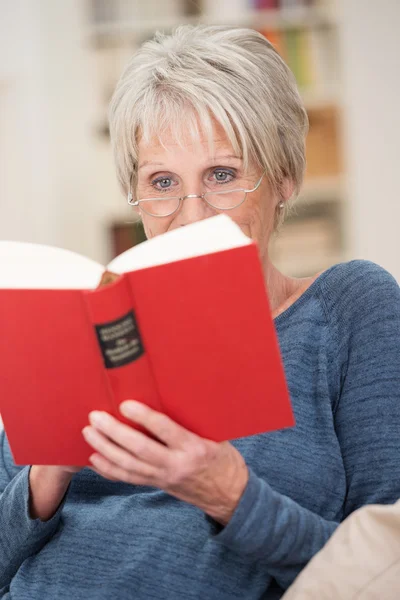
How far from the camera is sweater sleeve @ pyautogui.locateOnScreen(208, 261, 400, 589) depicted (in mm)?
984

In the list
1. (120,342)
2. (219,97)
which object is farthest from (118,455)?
(219,97)

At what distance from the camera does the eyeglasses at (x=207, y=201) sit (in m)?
1.29

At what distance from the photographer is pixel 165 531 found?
3.73ft

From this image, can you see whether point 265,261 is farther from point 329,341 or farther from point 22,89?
point 22,89

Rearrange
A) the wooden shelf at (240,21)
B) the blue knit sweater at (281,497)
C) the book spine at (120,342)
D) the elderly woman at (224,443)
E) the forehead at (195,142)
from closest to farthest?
the book spine at (120,342) → the elderly woman at (224,443) → the blue knit sweater at (281,497) → the forehead at (195,142) → the wooden shelf at (240,21)

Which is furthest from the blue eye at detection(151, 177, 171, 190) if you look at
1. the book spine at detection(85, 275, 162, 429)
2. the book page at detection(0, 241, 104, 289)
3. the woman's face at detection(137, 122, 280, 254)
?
the book spine at detection(85, 275, 162, 429)

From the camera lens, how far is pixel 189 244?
870 millimetres

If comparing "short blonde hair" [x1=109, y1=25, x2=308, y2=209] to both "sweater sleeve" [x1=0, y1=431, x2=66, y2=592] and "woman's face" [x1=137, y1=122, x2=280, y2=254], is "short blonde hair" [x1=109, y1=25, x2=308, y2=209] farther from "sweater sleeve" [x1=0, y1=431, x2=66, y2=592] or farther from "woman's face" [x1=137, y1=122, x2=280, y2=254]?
"sweater sleeve" [x1=0, y1=431, x2=66, y2=592]

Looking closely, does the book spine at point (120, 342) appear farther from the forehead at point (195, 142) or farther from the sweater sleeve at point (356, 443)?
the forehead at point (195, 142)

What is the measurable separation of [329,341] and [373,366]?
4.0 inches

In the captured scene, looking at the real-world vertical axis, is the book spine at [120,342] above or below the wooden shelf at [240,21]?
below

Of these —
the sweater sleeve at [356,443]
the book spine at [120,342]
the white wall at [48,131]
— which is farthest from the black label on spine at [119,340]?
the white wall at [48,131]

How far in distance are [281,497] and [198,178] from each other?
53 cm

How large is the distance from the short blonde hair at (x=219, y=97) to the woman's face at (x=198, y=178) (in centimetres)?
2
